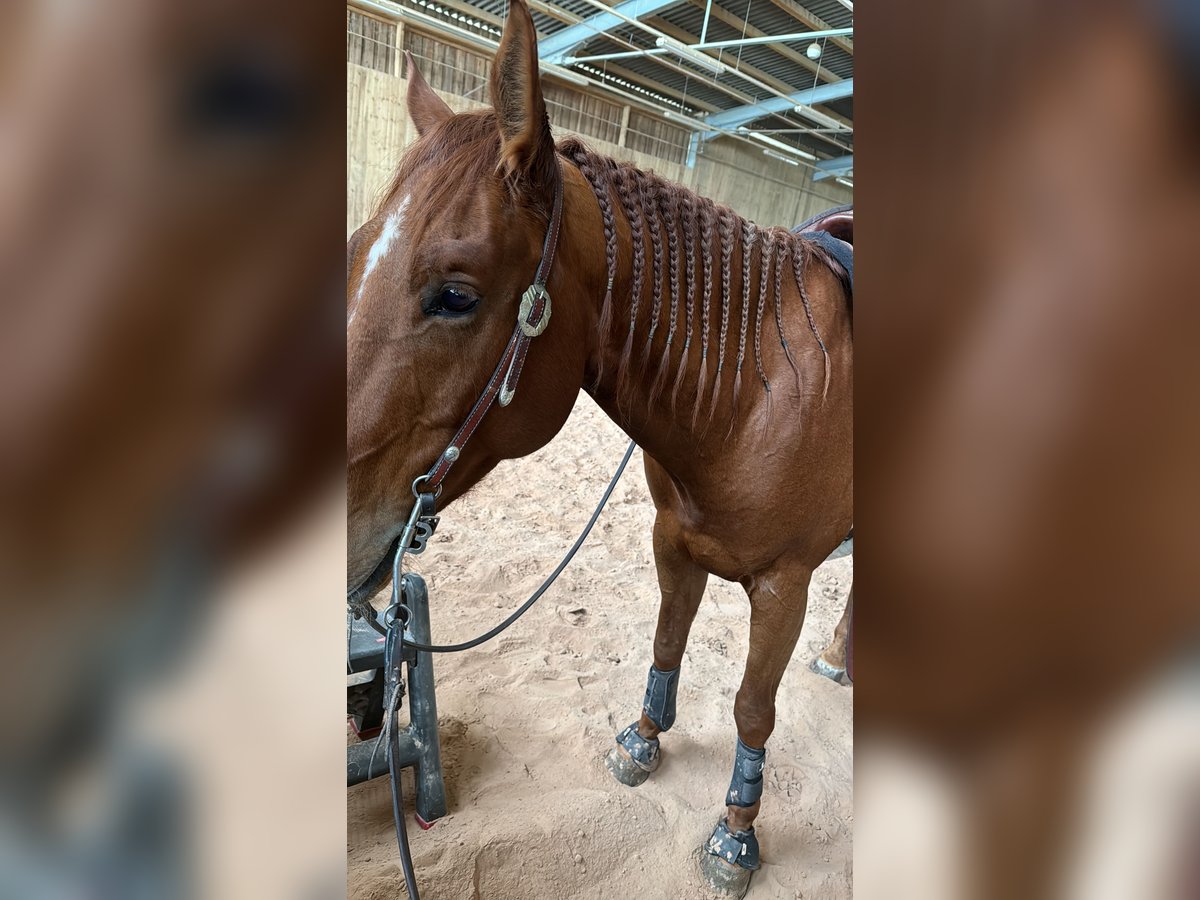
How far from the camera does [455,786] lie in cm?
187

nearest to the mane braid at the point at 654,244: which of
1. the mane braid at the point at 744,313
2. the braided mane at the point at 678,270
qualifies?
the braided mane at the point at 678,270

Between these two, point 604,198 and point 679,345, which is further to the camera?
point 679,345

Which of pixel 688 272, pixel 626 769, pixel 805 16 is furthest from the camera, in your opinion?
pixel 805 16

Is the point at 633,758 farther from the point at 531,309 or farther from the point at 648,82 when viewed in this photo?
the point at 648,82

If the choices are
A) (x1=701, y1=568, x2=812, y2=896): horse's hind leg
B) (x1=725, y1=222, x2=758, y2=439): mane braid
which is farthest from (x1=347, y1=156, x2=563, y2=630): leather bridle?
(x1=701, y1=568, x2=812, y2=896): horse's hind leg

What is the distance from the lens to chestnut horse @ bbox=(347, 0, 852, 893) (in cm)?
95

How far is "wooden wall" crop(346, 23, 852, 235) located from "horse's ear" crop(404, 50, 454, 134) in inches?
9.2

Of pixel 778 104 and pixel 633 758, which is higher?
pixel 778 104

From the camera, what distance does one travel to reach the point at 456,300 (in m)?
0.98

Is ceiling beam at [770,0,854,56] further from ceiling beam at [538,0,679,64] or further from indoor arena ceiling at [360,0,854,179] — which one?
ceiling beam at [538,0,679,64]

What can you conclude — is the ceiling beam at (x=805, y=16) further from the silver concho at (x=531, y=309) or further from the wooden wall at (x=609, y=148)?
the silver concho at (x=531, y=309)
